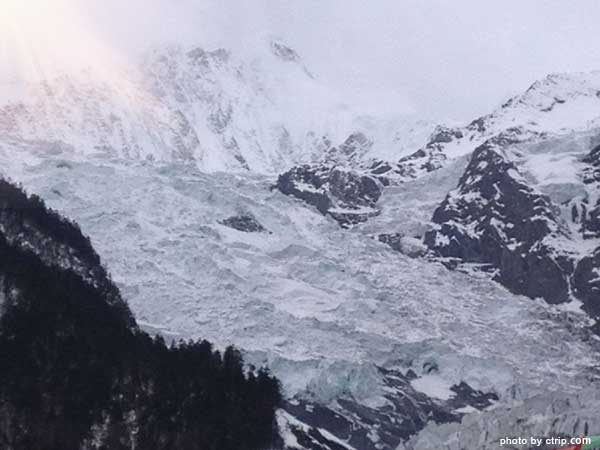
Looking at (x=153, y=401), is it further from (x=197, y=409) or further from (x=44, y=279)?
(x=44, y=279)

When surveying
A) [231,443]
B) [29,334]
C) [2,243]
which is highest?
[2,243]

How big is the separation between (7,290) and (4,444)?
76.4 feet

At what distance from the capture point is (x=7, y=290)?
617 ft

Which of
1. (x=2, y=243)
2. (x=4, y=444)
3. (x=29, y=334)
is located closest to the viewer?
(x=4, y=444)

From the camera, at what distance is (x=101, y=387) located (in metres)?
180

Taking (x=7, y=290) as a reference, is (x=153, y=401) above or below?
below

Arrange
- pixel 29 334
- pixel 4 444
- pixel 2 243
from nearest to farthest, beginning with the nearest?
pixel 4 444 < pixel 29 334 < pixel 2 243

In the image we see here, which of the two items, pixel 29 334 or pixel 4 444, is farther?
pixel 29 334

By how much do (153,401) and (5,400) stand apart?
15.6 metres

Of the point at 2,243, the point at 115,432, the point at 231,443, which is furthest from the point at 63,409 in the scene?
the point at 2,243

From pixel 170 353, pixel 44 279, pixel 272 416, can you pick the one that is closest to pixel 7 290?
pixel 44 279

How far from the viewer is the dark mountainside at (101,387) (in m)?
174

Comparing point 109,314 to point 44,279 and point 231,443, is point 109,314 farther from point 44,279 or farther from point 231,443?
point 231,443

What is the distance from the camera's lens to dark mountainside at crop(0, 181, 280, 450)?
572ft
